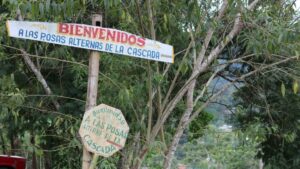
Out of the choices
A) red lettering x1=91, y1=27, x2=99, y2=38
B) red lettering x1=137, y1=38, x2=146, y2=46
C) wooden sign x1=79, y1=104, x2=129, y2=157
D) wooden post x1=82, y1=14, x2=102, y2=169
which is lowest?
wooden sign x1=79, y1=104, x2=129, y2=157

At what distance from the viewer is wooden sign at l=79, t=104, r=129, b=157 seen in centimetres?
395

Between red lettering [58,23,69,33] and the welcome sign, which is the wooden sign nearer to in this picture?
the welcome sign

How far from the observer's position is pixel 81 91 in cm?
704

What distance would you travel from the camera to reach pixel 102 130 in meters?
4.00

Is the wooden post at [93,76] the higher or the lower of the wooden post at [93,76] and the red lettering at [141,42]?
the lower

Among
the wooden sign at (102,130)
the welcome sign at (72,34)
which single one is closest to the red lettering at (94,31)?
the welcome sign at (72,34)

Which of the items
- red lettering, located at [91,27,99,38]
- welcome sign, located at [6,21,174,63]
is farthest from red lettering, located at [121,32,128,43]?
red lettering, located at [91,27,99,38]

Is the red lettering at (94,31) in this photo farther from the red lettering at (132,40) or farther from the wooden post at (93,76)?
the red lettering at (132,40)

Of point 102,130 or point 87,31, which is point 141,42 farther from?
point 102,130

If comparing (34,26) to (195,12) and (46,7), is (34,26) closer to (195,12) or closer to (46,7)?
(46,7)

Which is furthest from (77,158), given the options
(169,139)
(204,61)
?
(204,61)

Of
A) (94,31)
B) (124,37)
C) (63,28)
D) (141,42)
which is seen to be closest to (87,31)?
(94,31)

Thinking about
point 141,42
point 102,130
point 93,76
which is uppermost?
point 141,42

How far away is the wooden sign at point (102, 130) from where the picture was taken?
3.95 meters
